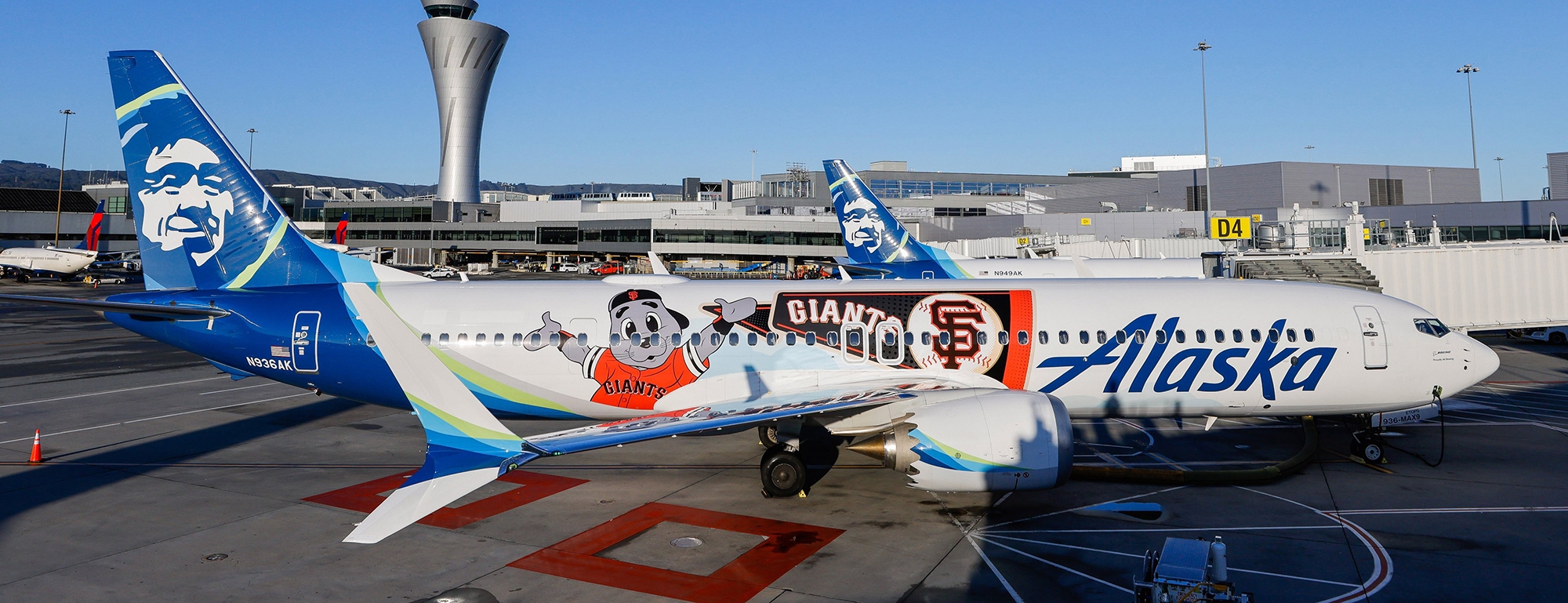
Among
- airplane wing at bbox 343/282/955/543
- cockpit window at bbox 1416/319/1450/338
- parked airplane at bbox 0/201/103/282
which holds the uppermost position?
parked airplane at bbox 0/201/103/282

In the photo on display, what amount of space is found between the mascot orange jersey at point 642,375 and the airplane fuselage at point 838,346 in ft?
0.09

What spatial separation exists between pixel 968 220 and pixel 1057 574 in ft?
336

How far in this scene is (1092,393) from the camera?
1903 centimetres

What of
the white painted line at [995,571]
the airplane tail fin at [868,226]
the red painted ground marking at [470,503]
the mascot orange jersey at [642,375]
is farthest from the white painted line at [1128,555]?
the airplane tail fin at [868,226]

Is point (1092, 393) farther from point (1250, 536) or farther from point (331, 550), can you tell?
point (331, 550)

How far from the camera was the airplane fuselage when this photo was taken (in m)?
19.0

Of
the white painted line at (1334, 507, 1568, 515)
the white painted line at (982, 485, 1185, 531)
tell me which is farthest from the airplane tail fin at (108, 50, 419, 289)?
the white painted line at (1334, 507, 1568, 515)

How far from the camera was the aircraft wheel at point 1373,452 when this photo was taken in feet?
65.8

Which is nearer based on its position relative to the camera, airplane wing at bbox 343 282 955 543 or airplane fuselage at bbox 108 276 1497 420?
airplane wing at bbox 343 282 955 543

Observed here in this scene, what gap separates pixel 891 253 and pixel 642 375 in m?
26.1

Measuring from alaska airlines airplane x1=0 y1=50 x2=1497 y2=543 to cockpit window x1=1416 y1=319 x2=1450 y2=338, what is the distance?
0.04m

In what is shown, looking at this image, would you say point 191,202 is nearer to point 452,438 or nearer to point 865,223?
point 452,438

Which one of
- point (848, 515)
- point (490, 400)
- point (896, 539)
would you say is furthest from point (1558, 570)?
point (490, 400)

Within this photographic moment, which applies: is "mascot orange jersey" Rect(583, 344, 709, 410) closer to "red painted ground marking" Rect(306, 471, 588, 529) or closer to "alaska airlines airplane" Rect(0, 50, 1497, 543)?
"alaska airlines airplane" Rect(0, 50, 1497, 543)
